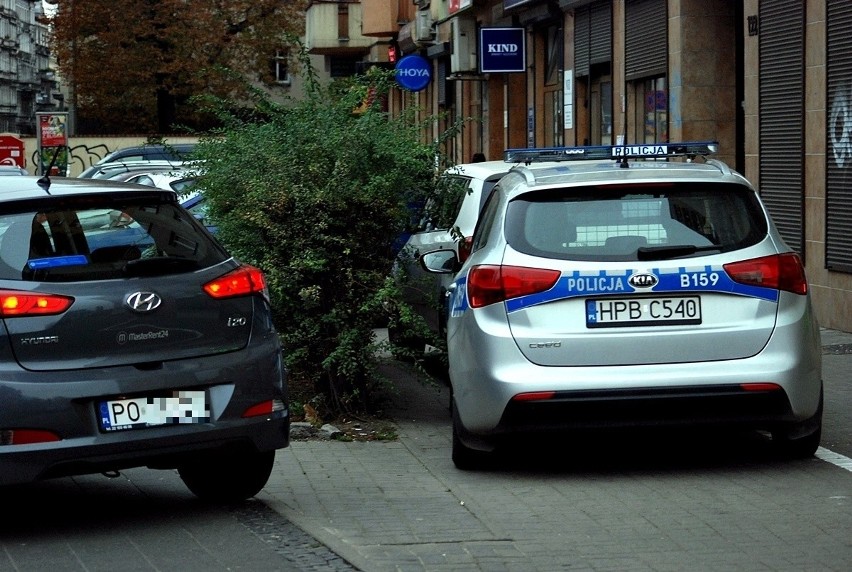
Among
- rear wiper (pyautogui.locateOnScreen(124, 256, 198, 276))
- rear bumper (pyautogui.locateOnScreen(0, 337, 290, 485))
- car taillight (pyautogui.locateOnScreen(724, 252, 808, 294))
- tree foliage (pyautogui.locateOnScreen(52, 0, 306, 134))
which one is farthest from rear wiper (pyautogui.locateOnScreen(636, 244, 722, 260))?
tree foliage (pyautogui.locateOnScreen(52, 0, 306, 134))

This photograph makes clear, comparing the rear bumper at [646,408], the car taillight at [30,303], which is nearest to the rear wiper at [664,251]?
the rear bumper at [646,408]

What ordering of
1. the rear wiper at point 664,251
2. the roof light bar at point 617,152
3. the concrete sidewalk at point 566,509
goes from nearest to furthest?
the concrete sidewalk at point 566,509
the rear wiper at point 664,251
the roof light bar at point 617,152

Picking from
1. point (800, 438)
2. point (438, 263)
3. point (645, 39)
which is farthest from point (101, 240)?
point (645, 39)

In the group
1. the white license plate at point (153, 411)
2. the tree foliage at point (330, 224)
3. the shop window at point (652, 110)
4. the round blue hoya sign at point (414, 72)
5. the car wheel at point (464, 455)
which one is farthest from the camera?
the round blue hoya sign at point (414, 72)

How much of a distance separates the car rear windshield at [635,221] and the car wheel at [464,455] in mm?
1000

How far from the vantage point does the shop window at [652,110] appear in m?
20.4

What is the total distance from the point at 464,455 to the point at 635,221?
146 cm

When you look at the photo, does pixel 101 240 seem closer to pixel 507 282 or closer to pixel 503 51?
pixel 507 282

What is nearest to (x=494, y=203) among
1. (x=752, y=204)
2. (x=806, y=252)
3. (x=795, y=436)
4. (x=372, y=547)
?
(x=752, y=204)

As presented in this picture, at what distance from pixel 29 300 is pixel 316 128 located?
13.1 ft

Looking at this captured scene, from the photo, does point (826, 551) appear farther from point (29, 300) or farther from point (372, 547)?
point (29, 300)

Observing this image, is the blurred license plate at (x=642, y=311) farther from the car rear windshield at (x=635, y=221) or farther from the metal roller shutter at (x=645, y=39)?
the metal roller shutter at (x=645, y=39)

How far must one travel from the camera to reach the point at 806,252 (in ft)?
51.3

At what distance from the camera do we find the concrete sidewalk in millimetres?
6102
